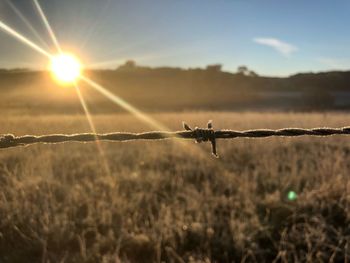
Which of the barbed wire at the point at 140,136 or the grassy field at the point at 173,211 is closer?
the barbed wire at the point at 140,136

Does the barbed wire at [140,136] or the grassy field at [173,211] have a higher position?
the barbed wire at [140,136]

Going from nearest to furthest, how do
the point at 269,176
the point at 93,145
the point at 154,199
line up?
the point at 154,199 → the point at 269,176 → the point at 93,145

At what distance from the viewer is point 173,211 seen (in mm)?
4527

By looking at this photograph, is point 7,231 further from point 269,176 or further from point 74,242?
point 269,176

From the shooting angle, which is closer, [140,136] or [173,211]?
[140,136]

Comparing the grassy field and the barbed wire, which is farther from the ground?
the barbed wire

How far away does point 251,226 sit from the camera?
13.5ft

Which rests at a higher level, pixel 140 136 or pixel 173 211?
pixel 140 136

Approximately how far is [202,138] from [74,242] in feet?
7.75

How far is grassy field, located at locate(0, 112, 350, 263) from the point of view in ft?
12.4

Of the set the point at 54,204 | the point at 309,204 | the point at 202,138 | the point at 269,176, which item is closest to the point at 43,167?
the point at 54,204

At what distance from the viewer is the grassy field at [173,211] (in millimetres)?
3789

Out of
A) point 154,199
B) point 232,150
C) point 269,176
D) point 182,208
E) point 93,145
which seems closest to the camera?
point 182,208

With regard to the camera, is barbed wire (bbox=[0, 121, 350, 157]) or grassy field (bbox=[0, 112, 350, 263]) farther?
grassy field (bbox=[0, 112, 350, 263])
